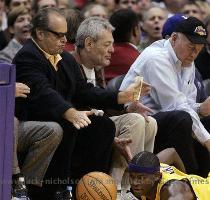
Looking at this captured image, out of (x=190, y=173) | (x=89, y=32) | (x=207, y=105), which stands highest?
(x=89, y=32)

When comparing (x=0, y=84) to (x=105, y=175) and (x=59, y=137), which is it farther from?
(x=105, y=175)

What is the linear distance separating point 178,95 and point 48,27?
162 cm

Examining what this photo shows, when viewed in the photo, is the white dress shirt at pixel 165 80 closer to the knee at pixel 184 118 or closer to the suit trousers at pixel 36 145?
the knee at pixel 184 118

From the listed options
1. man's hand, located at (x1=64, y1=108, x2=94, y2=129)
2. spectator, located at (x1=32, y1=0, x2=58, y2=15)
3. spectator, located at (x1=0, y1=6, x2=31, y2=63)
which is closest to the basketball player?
man's hand, located at (x1=64, y1=108, x2=94, y2=129)

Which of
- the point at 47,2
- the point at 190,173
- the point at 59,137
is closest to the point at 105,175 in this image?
the point at 59,137

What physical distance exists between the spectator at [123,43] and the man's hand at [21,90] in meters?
2.29

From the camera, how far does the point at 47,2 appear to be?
39.0 feet

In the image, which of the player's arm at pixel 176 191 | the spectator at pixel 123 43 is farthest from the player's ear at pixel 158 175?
the spectator at pixel 123 43

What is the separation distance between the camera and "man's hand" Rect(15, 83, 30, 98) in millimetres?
7512

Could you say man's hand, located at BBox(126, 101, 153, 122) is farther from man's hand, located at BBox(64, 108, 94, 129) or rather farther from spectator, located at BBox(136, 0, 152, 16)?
spectator, located at BBox(136, 0, 152, 16)

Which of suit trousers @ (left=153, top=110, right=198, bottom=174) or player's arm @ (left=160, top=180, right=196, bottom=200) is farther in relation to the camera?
suit trousers @ (left=153, top=110, right=198, bottom=174)

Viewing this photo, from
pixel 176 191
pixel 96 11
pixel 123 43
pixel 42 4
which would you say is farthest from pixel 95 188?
pixel 96 11

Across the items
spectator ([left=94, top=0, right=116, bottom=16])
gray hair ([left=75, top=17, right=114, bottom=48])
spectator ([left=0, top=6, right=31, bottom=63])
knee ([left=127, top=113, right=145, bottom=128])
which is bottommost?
knee ([left=127, top=113, right=145, bottom=128])

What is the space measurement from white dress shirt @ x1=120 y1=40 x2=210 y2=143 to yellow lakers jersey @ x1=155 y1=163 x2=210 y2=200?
3.27ft
